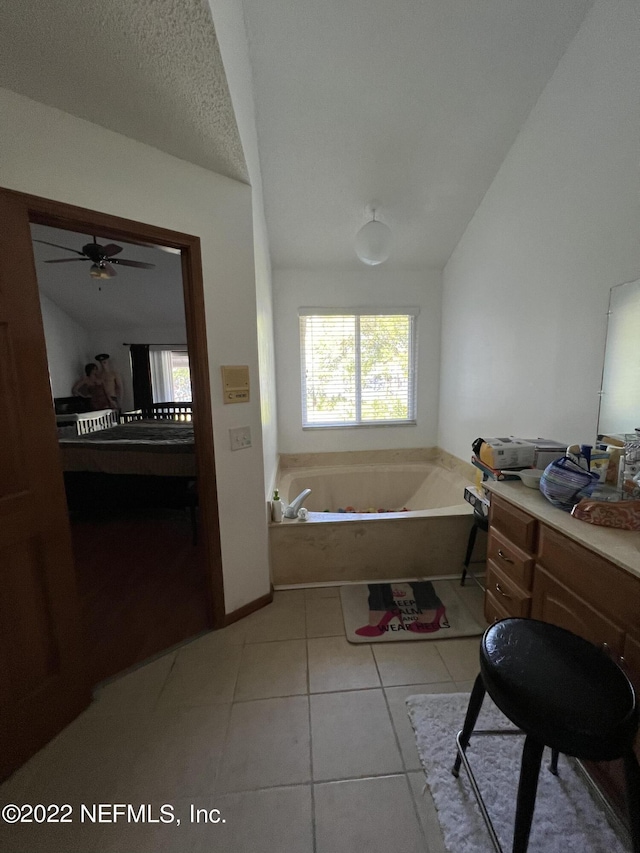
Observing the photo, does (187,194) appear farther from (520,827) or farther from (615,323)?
(520,827)

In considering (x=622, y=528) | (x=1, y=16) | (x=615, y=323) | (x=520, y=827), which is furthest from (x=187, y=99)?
(x=520, y=827)

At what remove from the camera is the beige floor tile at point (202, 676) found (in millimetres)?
1400

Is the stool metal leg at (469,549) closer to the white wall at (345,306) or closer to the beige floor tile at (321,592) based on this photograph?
the beige floor tile at (321,592)

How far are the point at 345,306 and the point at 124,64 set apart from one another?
91.2 inches

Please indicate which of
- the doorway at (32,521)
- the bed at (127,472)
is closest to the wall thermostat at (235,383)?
the doorway at (32,521)

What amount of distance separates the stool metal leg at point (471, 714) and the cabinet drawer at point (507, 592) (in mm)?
498

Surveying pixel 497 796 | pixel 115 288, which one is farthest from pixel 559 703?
pixel 115 288

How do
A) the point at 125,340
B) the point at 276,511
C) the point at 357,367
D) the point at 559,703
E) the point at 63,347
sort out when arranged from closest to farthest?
the point at 559,703
the point at 276,511
the point at 357,367
the point at 63,347
the point at 125,340

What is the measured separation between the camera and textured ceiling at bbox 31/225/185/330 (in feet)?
12.9

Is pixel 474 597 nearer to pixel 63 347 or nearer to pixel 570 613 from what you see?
pixel 570 613

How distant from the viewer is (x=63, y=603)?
1.29 m

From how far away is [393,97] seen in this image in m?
1.79

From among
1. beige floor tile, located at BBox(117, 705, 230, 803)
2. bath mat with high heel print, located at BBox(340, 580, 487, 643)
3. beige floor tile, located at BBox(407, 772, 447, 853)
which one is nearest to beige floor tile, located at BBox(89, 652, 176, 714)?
beige floor tile, located at BBox(117, 705, 230, 803)

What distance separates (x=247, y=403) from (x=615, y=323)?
71.5 inches
